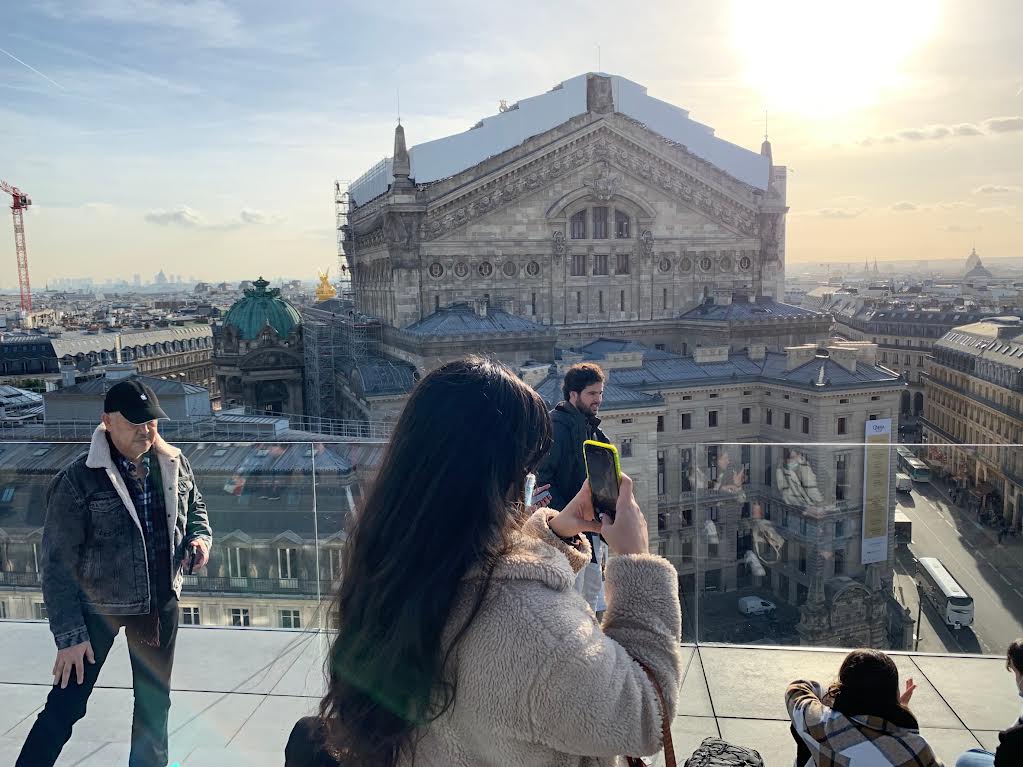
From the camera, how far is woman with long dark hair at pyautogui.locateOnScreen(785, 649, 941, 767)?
3.53 m

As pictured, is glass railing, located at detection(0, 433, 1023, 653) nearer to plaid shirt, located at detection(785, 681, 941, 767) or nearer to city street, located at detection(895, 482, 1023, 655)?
city street, located at detection(895, 482, 1023, 655)

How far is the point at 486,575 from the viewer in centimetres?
240

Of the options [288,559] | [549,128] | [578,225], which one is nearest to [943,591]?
[288,559]

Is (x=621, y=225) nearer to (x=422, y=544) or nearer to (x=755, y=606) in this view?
(x=755, y=606)

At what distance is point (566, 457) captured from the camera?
5477 mm

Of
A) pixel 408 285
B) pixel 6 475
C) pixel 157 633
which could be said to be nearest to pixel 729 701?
pixel 157 633

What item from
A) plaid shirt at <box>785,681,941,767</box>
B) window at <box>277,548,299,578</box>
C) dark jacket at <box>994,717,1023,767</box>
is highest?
plaid shirt at <box>785,681,941,767</box>

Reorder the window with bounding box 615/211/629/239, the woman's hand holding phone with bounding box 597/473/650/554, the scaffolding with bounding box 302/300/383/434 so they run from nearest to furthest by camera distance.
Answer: the woman's hand holding phone with bounding box 597/473/650/554 → the window with bounding box 615/211/629/239 → the scaffolding with bounding box 302/300/383/434

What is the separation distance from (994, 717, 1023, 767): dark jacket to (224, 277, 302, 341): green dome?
38.6m

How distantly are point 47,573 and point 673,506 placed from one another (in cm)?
475

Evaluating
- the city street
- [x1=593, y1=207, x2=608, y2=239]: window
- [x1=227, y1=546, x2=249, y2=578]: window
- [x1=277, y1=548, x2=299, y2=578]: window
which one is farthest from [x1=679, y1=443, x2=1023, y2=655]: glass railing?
[x1=593, y1=207, x2=608, y2=239]: window

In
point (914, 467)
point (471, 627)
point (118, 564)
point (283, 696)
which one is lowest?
point (283, 696)

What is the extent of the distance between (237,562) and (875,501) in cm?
560

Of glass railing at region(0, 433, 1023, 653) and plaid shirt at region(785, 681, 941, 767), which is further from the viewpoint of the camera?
glass railing at region(0, 433, 1023, 653)
